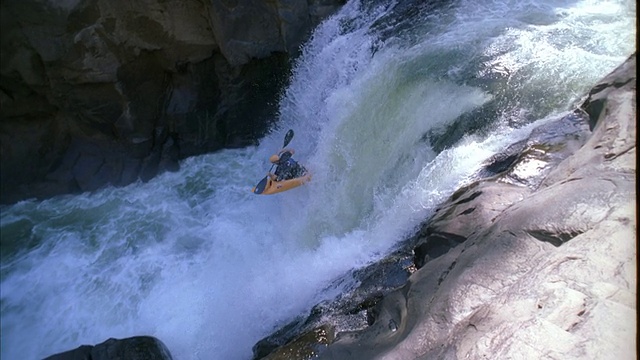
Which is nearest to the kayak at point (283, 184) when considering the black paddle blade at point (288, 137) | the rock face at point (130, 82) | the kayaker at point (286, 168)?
the kayaker at point (286, 168)

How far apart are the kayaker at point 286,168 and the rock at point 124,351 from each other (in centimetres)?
195

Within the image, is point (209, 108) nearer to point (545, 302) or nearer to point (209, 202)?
point (209, 202)

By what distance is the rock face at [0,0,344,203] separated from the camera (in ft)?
20.1

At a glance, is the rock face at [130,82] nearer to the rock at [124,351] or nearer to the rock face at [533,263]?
the rock at [124,351]

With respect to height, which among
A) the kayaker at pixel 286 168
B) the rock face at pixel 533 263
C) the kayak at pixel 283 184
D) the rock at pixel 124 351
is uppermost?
the rock face at pixel 533 263

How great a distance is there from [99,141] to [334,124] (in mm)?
3727

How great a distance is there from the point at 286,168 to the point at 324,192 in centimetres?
49

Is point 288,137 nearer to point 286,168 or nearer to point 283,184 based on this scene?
point 286,168

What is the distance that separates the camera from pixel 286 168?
17.4ft

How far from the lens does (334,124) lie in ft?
17.7

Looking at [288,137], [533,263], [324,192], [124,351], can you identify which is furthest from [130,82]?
[533,263]

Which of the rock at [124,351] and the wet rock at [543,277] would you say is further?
the rock at [124,351]

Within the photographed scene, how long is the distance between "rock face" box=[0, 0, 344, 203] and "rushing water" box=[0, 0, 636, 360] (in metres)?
0.50

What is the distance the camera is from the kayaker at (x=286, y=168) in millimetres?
5262
